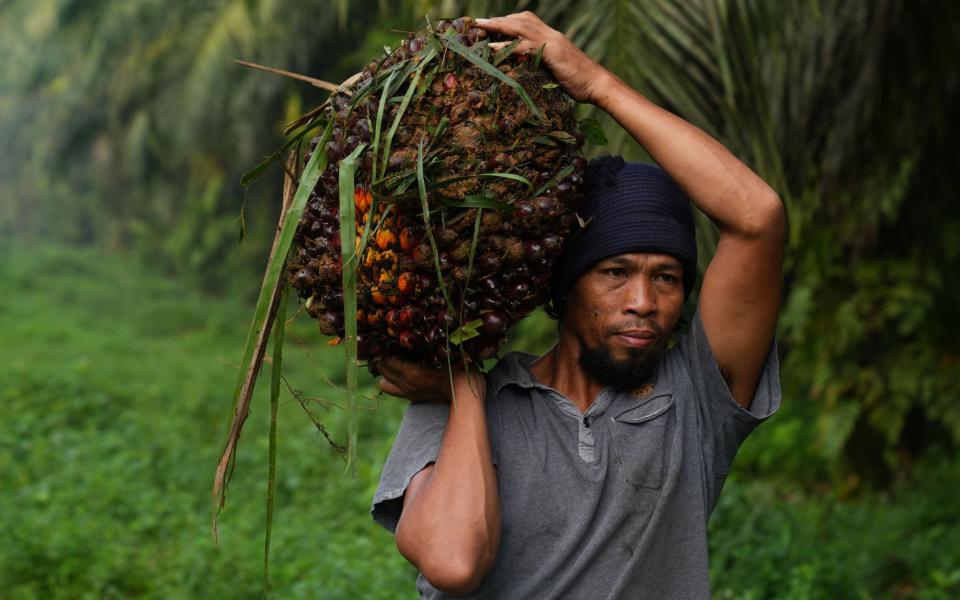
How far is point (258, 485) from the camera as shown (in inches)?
265

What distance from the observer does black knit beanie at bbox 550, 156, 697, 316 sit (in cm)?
217

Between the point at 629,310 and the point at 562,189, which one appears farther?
the point at 629,310

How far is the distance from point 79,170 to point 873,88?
2853 centimetres

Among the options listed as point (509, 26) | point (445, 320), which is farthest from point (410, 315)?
point (509, 26)

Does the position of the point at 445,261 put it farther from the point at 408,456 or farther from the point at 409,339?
the point at 408,456

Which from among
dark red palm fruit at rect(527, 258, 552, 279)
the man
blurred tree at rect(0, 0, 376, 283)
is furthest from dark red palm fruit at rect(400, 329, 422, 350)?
blurred tree at rect(0, 0, 376, 283)

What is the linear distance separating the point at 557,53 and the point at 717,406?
0.72m

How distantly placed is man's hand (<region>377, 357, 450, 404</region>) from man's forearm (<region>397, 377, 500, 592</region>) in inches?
1.4

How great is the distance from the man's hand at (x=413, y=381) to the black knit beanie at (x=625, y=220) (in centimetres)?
29

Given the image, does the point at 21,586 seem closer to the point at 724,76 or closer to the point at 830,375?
the point at 724,76

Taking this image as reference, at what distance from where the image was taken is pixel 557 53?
215 centimetres

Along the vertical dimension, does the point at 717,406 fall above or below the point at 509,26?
below

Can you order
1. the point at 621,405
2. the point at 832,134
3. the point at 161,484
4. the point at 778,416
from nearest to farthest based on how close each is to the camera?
the point at 621,405
the point at 832,134
the point at 161,484
the point at 778,416

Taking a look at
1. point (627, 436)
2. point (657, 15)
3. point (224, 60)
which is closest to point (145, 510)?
point (657, 15)
